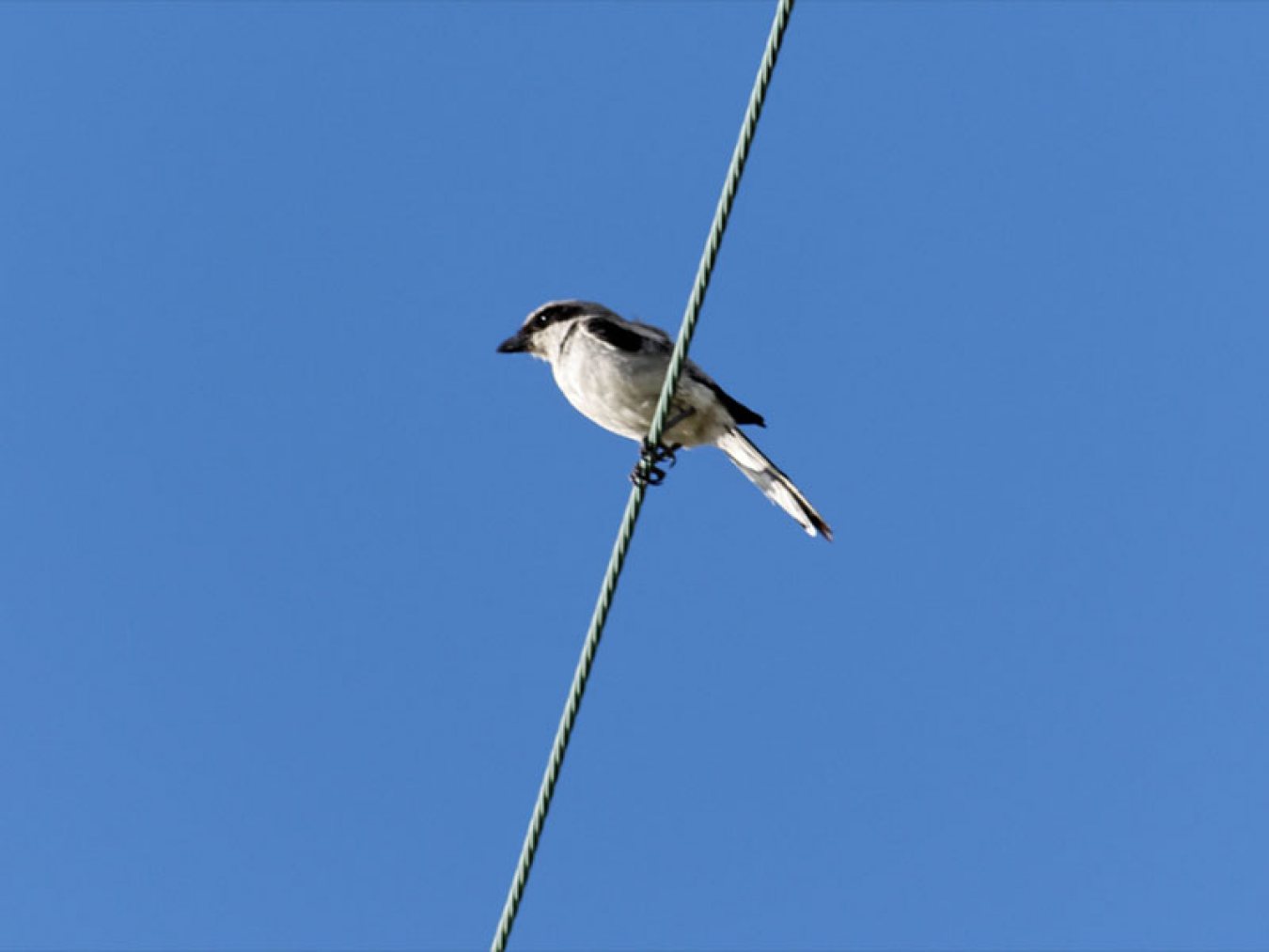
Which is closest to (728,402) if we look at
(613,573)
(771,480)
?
(771,480)

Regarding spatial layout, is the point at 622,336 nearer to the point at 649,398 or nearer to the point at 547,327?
the point at 649,398

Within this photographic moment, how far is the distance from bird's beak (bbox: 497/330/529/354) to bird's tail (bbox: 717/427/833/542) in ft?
4.55

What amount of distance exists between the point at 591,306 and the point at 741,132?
4.58 meters

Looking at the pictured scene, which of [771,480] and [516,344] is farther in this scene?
[516,344]

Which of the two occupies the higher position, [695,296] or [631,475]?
[631,475]

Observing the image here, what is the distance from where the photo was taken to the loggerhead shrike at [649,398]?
28.8 ft

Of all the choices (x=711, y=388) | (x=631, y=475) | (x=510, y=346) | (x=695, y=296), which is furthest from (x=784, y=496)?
(x=695, y=296)

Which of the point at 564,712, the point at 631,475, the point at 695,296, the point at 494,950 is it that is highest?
the point at 631,475

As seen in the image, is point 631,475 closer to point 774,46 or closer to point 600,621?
point 600,621

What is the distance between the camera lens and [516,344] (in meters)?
9.99

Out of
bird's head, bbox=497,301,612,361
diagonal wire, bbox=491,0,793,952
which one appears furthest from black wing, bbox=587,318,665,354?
diagonal wire, bbox=491,0,793,952

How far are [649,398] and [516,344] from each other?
1.45 meters

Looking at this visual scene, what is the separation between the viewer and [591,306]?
32.2ft

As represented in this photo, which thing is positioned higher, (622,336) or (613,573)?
(622,336)
